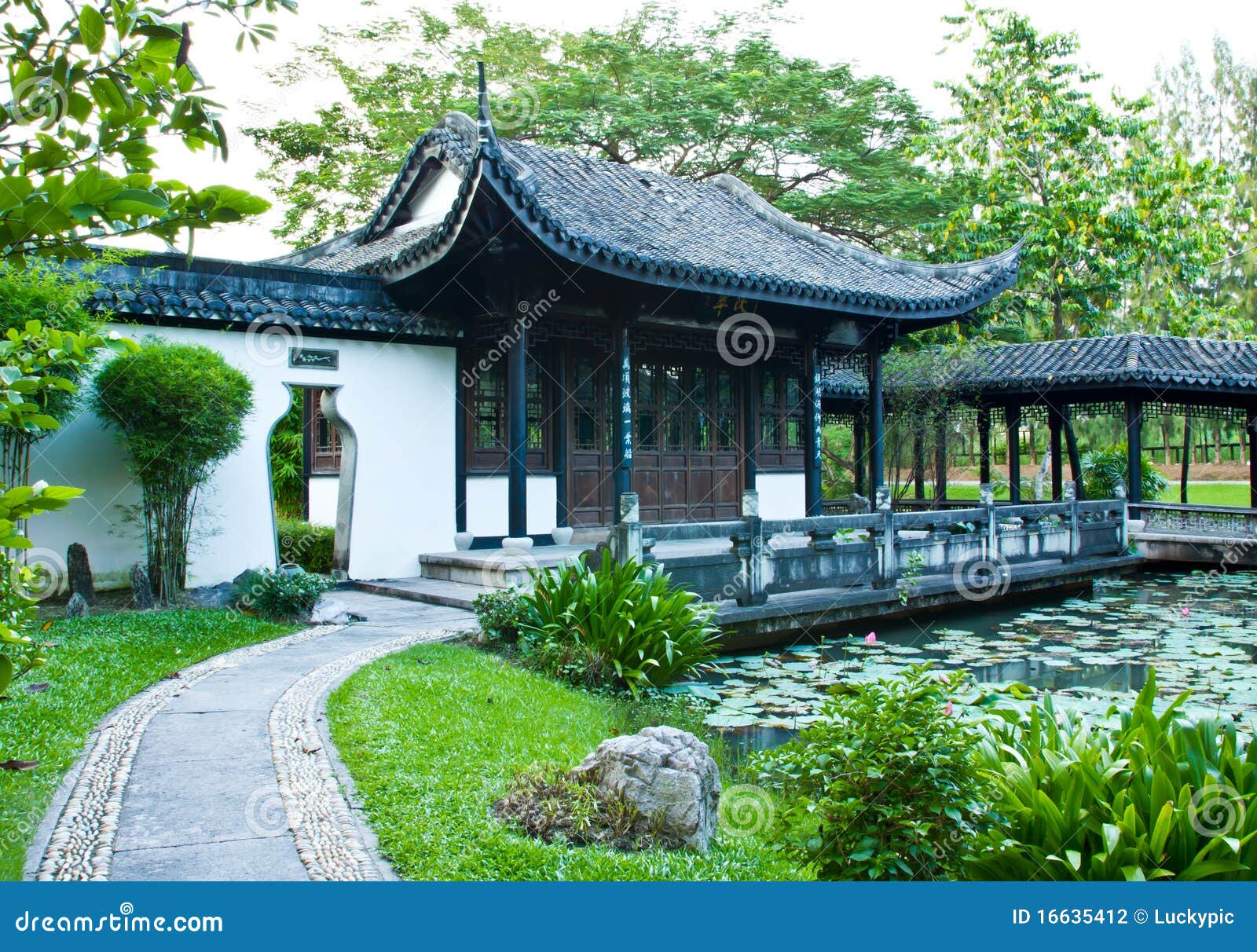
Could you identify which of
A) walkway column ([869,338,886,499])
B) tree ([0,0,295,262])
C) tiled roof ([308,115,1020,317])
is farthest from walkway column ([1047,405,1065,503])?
tree ([0,0,295,262])

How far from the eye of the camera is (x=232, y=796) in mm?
3594

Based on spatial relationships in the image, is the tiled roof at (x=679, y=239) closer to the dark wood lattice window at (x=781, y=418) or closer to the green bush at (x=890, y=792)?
the dark wood lattice window at (x=781, y=418)

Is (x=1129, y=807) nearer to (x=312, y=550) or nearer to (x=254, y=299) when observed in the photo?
(x=254, y=299)

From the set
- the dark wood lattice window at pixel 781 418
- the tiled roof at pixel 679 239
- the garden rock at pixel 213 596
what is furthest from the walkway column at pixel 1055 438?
the garden rock at pixel 213 596

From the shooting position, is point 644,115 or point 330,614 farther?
point 644,115

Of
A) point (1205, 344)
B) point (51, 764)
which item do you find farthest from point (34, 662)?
point (1205, 344)

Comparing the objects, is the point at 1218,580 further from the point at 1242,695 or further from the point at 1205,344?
the point at 1242,695

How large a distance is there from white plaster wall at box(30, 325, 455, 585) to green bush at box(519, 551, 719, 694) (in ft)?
10.1

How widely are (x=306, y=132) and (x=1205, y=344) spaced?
16.0 m

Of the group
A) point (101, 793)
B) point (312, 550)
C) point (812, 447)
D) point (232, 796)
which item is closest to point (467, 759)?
point (232, 796)

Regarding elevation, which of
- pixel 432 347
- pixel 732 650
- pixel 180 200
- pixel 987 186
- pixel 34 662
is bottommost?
pixel 732 650

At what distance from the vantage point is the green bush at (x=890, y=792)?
11.0ft

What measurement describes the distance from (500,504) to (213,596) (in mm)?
3236

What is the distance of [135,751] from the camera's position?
163 inches
